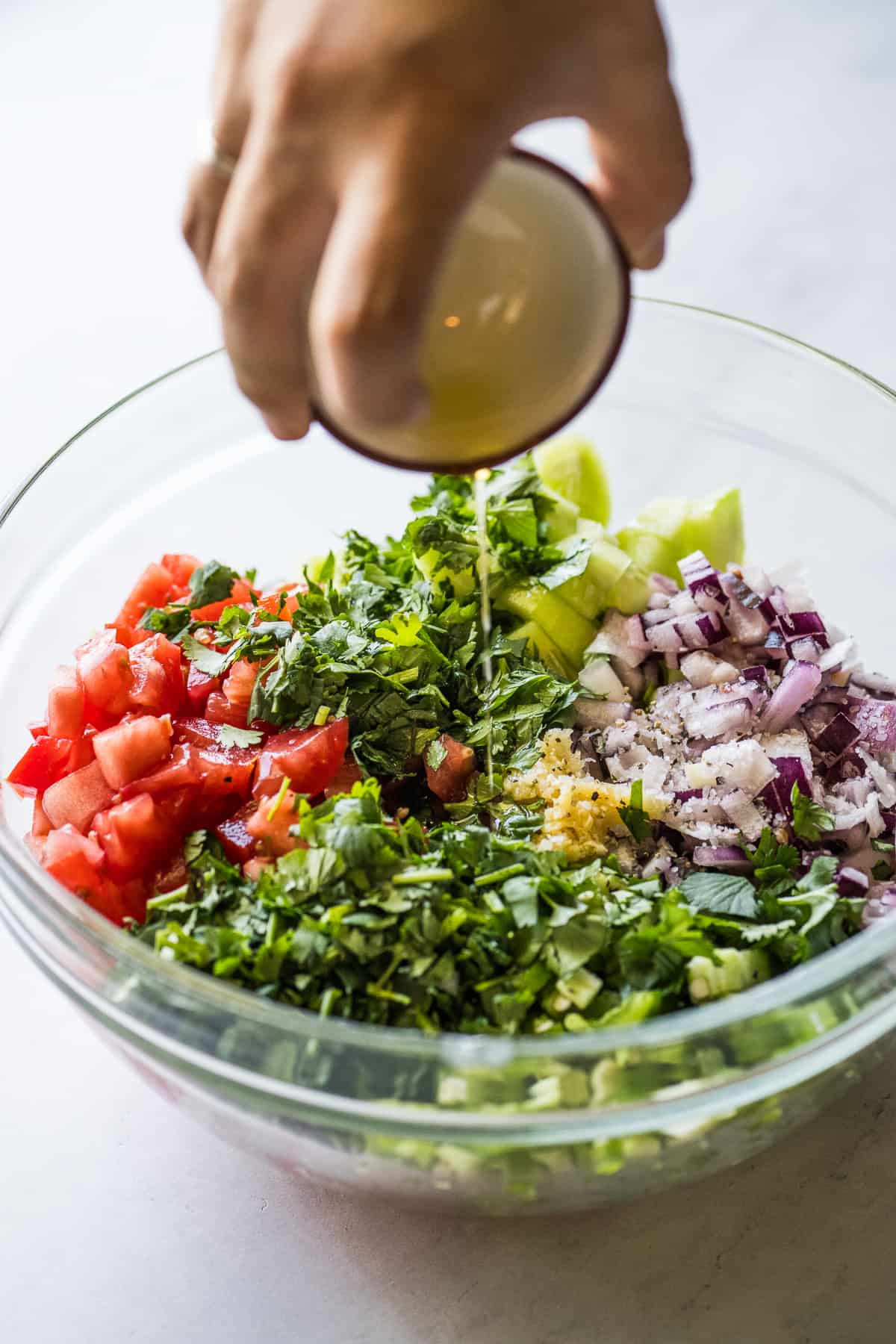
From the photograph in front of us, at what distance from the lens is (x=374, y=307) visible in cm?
101

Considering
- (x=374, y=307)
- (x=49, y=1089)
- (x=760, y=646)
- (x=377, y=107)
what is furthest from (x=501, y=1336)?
(x=377, y=107)

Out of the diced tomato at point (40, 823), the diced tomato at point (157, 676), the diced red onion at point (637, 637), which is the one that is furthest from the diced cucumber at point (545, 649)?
the diced tomato at point (40, 823)

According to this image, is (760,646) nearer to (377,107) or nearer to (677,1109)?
(677,1109)

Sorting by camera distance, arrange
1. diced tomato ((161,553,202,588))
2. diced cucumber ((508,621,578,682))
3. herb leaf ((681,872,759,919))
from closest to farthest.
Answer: herb leaf ((681,872,759,919))
diced cucumber ((508,621,578,682))
diced tomato ((161,553,202,588))

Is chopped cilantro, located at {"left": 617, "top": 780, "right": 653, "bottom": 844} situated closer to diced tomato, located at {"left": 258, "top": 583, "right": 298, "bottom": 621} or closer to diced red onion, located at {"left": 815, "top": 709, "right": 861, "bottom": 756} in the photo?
diced red onion, located at {"left": 815, "top": 709, "right": 861, "bottom": 756}

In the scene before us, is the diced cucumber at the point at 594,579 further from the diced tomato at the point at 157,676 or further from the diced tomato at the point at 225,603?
the diced tomato at the point at 157,676

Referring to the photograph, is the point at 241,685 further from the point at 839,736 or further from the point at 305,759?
the point at 839,736

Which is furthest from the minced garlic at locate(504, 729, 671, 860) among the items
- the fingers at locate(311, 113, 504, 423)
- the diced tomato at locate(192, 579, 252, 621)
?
the fingers at locate(311, 113, 504, 423)

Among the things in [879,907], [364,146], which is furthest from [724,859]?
[364,146]

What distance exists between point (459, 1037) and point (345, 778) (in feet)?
1.65

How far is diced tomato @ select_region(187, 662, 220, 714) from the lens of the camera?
1.90 meters

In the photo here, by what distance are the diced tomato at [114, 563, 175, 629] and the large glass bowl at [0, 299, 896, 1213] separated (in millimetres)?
173

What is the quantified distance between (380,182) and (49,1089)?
1403 millimetres

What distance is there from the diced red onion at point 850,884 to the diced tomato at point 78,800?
1.03m
